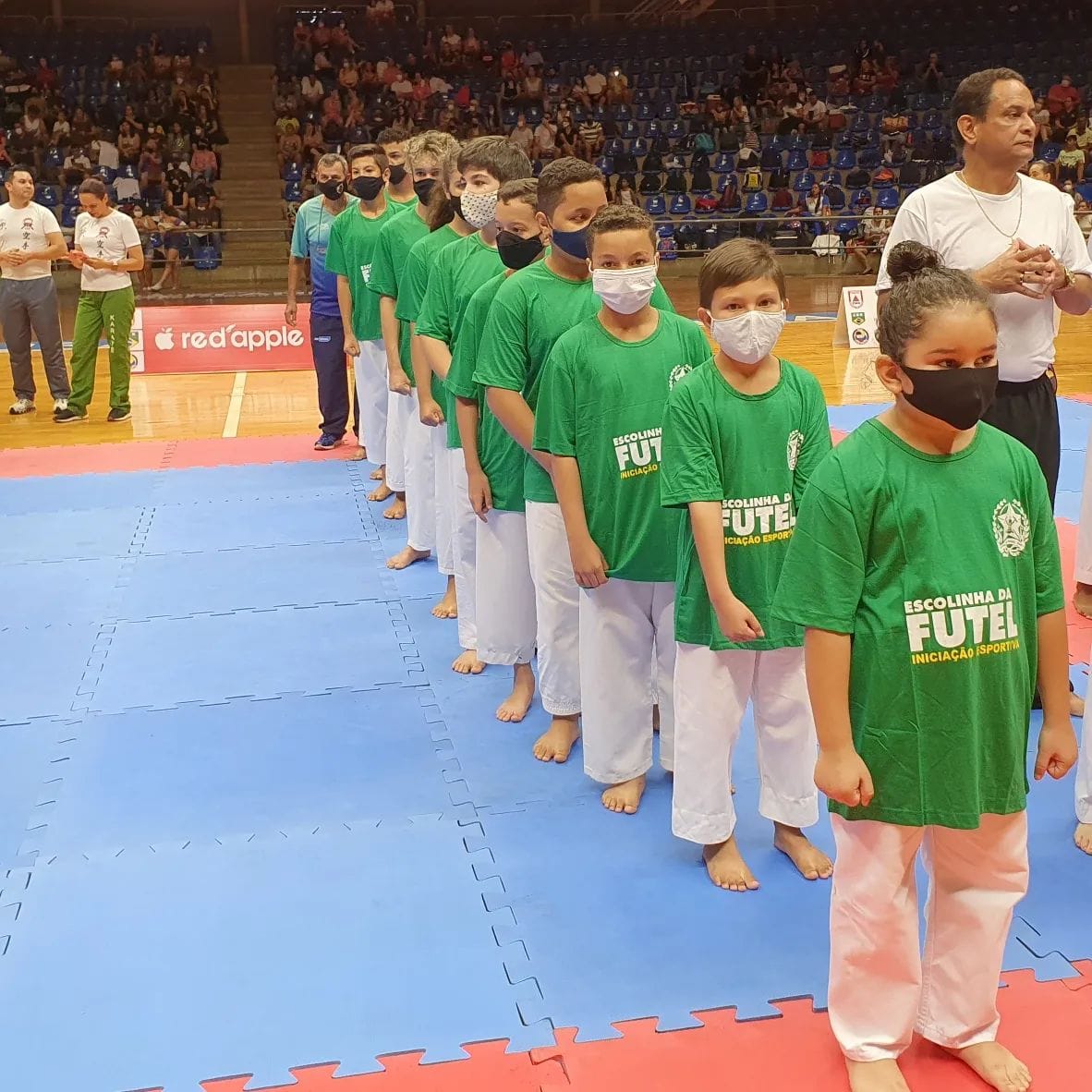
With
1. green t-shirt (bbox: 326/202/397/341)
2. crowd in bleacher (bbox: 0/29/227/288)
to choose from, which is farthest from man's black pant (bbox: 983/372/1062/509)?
crowd in bleacher (bbox: 0/29/227/288)

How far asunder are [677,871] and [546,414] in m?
1.38

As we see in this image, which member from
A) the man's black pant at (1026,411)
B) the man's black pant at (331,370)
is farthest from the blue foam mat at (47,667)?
the man's black pant at (1026,411)

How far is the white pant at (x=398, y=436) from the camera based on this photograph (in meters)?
6.43

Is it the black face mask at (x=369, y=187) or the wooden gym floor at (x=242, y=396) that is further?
the wooden gym floor at (x=242, y=396)

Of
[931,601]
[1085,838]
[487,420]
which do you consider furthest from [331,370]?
[931,601]

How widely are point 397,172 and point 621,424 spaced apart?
3770mm

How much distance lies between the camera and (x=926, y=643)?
7.52 ft

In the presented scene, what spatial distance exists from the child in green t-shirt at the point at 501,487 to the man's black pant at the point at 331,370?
13.3 ft

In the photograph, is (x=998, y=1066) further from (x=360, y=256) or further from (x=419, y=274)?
(x=360, y=256)

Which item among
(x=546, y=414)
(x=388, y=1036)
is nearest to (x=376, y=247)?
(x=546, y=414)

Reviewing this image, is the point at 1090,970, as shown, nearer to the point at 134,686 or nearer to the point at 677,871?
the point at 677,871

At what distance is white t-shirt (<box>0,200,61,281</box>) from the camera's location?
9602 millimetres

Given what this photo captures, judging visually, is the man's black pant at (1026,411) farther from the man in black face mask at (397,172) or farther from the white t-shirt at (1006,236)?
the man in black face mask at (397,172)

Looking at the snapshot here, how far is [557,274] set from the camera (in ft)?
12.7
